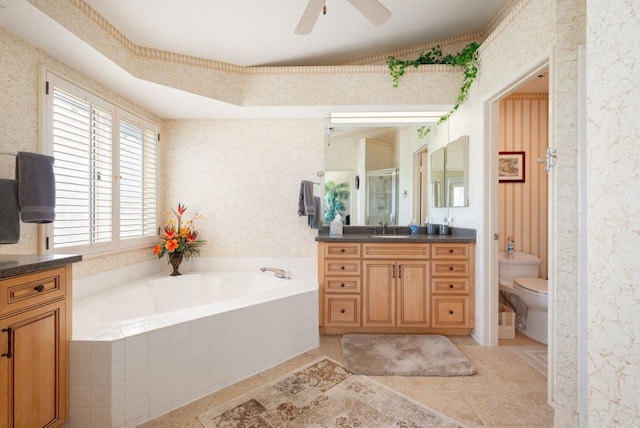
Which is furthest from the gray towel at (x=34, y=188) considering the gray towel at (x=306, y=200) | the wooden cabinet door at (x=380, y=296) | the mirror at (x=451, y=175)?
the mirror at (x=451, y=175)

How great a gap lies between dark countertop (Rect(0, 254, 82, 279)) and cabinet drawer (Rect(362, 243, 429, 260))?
2.06m

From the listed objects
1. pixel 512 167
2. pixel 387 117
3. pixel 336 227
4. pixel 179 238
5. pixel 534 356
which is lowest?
pixel 534 356

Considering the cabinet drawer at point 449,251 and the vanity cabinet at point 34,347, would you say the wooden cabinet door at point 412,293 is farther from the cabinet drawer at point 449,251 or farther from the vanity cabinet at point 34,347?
the vanity cabinet at point 34,347

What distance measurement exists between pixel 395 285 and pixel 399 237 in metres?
0.45

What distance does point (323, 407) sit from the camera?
1578 mm

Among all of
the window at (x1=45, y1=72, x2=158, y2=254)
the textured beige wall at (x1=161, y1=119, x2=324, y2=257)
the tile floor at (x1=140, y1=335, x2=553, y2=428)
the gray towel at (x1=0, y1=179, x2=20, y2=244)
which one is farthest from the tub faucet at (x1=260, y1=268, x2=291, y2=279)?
the gray towel at (x1=0, y1=179, x2=20, y2=244)

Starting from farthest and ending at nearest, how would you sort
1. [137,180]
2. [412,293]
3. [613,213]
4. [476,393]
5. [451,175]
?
[451,175], [137,180], [412,293], [476,393], [613,213]

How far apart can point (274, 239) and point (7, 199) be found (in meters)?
1.99

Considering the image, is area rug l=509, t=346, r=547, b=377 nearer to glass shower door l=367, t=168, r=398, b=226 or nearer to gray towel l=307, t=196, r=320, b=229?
glass shower door l=367, t=168, r=398, b=226

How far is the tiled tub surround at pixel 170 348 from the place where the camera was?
1372 millimetres

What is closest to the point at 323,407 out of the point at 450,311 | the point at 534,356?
the point at 450,311

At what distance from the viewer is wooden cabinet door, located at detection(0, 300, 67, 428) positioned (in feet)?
3.56

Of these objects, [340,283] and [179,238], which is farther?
[179,238]

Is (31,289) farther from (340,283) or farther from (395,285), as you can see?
(395,285)
